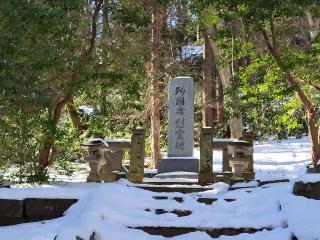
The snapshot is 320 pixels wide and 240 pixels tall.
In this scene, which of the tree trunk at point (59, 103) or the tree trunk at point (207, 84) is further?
the tree trunk at point (207, 84)

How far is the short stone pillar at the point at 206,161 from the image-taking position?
398 inches

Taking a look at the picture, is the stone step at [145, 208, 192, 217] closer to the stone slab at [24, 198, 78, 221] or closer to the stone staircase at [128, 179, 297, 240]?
the stone staircase at [128, 179, 297, 240]

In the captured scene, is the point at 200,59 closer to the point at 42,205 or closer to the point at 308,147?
the point at 308,147

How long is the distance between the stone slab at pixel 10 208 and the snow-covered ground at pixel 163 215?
0.11 m

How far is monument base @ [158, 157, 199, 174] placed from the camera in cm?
1202

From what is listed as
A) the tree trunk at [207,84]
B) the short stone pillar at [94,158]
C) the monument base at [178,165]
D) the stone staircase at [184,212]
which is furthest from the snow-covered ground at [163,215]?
the tree trunk at [207,84]

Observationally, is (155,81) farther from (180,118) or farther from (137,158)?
(137,158)

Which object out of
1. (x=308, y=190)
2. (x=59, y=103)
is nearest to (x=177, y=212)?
(x=308, y=190)

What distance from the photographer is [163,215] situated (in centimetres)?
661

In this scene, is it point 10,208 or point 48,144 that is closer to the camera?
point 10,208

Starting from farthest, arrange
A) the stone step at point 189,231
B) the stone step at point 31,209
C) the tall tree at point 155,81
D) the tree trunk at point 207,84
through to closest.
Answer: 1. the tree trunk at point 207,84
2. the tall tree at point 155,81
3. the stone step at point 31,209
4. the stone step at point 189,231

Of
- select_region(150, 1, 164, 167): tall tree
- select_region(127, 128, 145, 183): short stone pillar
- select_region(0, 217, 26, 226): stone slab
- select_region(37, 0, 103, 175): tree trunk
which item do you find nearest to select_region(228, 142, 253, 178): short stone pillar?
select_region(127, 128, 145, 183): short stone pillar

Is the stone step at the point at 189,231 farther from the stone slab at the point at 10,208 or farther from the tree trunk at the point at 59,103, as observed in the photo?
the tree trunk at the point at 59,103

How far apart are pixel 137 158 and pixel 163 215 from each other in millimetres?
4110
